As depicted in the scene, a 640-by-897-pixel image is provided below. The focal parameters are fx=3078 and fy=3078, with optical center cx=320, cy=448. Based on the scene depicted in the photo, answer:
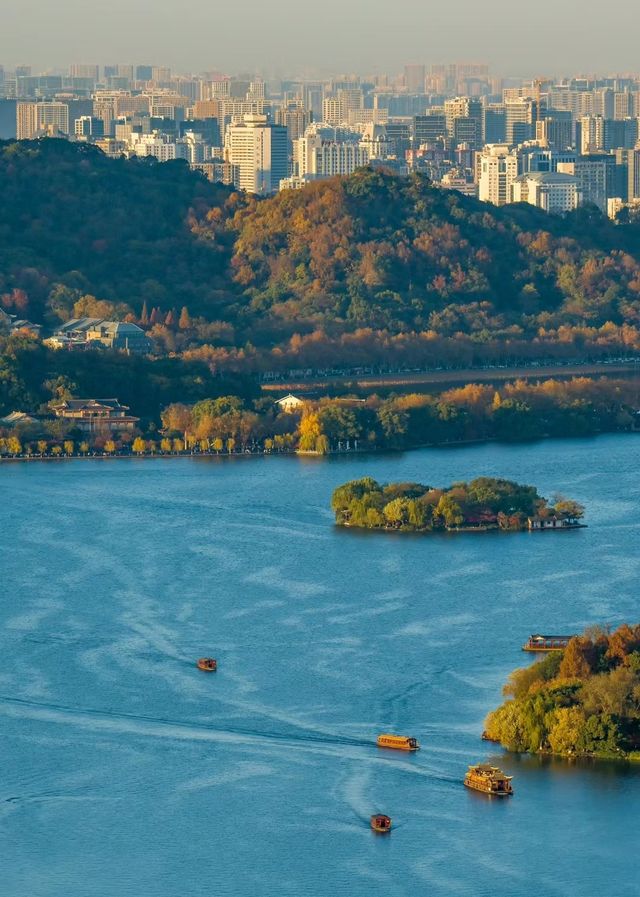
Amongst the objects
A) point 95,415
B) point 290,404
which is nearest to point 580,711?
point 95,415

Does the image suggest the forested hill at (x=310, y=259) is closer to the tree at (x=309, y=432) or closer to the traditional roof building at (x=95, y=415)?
the traditional roof building at (x=95, y=415)

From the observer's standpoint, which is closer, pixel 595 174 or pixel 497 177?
pixel 497 177

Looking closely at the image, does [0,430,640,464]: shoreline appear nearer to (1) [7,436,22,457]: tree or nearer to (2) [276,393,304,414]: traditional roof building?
(1) [7,436,22,457]: tree

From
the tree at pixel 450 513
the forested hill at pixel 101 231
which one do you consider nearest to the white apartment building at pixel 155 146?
the forested hill at pixel 101 231

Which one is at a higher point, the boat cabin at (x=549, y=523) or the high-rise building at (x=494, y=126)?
the high-rise building at (x=494, y=126)

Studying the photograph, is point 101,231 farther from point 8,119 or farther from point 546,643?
point 8,119
